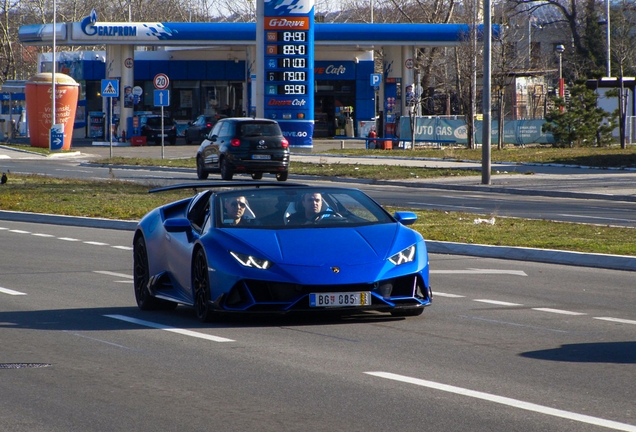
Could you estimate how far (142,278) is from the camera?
10836 millimetres

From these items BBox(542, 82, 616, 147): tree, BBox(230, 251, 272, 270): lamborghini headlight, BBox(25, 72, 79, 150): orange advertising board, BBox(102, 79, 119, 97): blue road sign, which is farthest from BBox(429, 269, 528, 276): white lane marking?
BBox(25, 72, 79, 150): orange advertising board

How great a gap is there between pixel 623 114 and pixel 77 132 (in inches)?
1548

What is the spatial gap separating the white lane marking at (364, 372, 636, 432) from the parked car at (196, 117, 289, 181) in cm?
2457

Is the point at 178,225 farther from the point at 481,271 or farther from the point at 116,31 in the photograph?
the point at 116,31

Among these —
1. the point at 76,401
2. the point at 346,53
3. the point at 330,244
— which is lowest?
the point at 76,401

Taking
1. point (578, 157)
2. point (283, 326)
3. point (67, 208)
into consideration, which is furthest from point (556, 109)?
point (283, 326)

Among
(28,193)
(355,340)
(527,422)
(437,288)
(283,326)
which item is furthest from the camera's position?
(28,193)

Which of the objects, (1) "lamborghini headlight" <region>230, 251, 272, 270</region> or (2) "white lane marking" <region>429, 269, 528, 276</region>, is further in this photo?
(2) "white lane marking" <region>429, 269, 528, 276</region>

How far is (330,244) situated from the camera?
915cm

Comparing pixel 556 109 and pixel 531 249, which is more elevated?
pixel 556 109

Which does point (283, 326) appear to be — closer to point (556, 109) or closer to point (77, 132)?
point (556, 109)

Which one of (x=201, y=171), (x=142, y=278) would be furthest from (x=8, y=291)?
(x=201, y=171)

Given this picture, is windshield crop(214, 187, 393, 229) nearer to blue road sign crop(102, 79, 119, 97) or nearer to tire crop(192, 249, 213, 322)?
tire crop(192, 249, 213, 322)

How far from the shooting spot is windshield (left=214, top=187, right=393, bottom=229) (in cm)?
973
